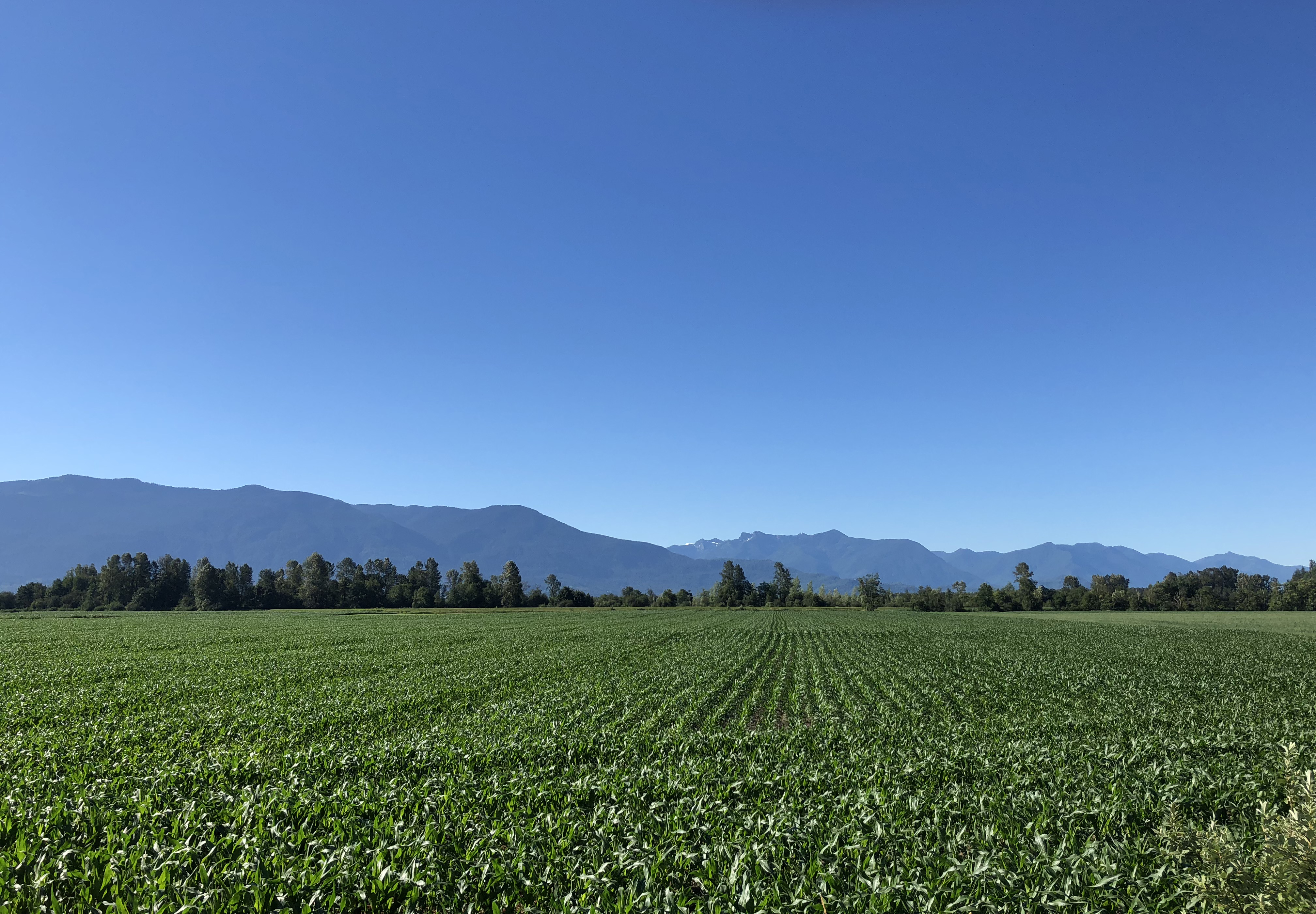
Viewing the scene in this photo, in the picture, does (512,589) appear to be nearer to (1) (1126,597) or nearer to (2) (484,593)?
(2) (484,593)

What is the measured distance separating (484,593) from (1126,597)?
16019 centimetres

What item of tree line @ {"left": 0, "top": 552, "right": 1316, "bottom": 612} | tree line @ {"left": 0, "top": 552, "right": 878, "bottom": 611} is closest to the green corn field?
tree line @ {"left": 0, "top": 552, "right": 878, "bottom": 611}

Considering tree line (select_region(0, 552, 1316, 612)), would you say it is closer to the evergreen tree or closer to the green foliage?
the evergreen tree

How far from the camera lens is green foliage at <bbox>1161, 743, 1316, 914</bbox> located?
5191 millimetres

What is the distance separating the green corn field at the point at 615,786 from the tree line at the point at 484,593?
130m

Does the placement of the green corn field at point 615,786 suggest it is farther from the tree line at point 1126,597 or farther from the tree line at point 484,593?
the tree line at point 1126,597

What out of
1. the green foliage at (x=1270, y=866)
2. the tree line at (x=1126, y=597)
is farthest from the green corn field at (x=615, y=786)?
the tree line at (x=1126, y=597)

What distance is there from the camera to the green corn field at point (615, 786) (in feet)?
23.6

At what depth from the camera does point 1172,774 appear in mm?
12000

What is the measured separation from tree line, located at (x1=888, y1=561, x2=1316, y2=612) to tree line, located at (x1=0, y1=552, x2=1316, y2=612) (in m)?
0.28

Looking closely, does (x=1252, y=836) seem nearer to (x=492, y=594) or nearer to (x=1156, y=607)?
(x=492, y=594)

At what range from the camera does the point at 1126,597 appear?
14762 centimetres

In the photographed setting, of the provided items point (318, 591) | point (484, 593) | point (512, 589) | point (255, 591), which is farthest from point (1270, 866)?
point (255, 591)

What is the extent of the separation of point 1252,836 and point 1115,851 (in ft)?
6.32
